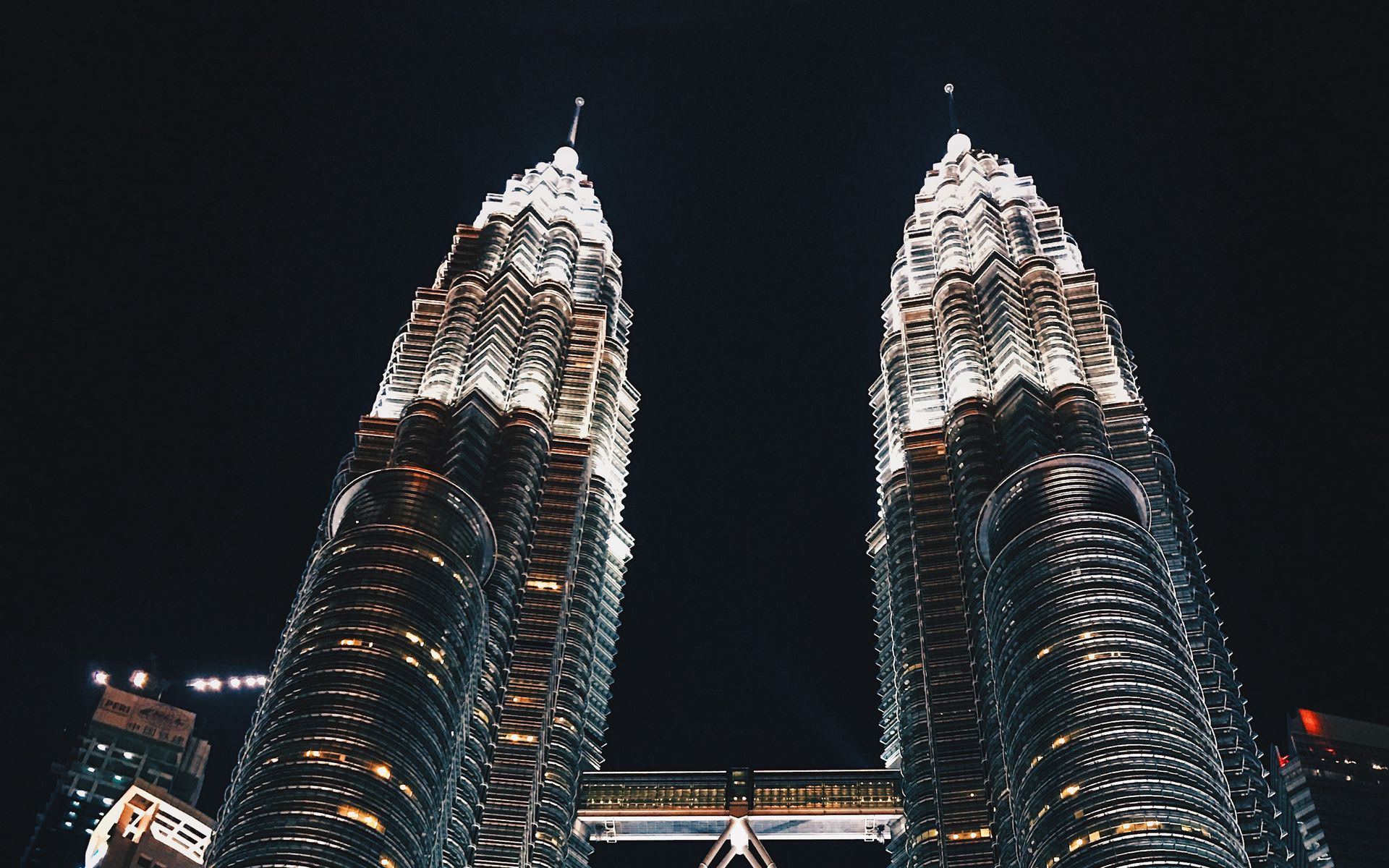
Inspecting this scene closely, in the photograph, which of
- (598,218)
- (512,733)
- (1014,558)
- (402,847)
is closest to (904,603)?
(1014,558)

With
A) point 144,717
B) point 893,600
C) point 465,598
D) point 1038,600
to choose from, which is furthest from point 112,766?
point 1038,600

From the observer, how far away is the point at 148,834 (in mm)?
147625

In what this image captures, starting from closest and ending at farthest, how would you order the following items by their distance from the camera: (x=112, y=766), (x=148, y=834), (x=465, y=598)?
(x=465, y=598), (x=148, y=834), (x=112, y=766)

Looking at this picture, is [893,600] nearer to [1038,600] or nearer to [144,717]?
[1038,600]

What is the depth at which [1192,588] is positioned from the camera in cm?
12862

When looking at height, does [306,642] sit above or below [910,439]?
below

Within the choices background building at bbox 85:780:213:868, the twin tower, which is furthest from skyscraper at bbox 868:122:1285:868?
background building at bbox 85:780:213:868

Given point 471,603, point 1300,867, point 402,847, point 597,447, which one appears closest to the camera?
point 402,847

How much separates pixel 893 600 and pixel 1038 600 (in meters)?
25.1


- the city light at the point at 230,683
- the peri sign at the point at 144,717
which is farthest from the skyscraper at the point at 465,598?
the peri sign at the point at 144,717

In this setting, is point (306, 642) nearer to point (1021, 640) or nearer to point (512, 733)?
point (512, 733)

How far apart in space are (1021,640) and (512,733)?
4099 centimetres

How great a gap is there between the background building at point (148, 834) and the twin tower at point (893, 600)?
3488 cm

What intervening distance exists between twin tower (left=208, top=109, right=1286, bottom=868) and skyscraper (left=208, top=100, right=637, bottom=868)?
275mm
